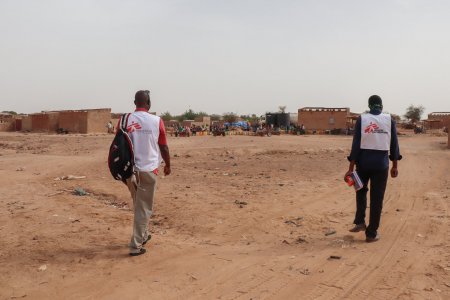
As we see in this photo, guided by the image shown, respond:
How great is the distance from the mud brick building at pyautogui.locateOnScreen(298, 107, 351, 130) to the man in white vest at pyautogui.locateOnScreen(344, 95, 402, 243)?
3908cm

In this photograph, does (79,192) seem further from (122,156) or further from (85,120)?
(85,120)

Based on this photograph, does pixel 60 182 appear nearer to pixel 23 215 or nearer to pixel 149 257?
pixel 23 215

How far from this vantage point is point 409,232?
5469mm

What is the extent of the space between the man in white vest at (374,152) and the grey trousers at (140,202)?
2471 millimetres

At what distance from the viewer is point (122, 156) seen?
4.29 meters

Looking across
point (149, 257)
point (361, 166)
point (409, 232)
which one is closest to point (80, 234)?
point (149, 257)

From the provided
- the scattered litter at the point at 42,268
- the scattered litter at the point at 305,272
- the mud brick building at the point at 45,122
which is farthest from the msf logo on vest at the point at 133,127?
the mud brick building at the point at 45,122

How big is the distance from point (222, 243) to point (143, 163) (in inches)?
58.7

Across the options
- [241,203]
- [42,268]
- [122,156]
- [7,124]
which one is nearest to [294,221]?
[241,203]

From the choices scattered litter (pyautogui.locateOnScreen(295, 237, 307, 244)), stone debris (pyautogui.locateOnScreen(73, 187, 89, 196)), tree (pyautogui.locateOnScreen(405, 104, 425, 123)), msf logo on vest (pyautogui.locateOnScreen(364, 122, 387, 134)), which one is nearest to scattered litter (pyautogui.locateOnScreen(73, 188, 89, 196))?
stone debris (pyautogui.locateOnScreen(73, 187, 89, 196))

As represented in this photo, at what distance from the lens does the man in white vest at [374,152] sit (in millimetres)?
5035

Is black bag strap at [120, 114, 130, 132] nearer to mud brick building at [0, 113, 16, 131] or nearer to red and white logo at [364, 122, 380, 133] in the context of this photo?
red and white logo at [364, 122, 380, 133]

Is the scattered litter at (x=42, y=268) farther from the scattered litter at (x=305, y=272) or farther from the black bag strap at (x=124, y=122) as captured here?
the scattered litter at (x=305, y=272)

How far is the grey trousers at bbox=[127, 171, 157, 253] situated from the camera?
171 inches
